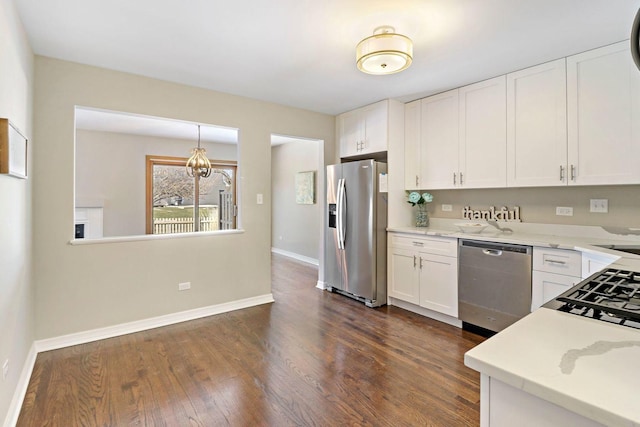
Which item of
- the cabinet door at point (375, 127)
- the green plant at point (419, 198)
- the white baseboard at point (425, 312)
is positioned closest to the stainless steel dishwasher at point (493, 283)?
the white baseboard at point (425, 312)

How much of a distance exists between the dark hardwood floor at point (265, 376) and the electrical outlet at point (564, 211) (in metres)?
1.38

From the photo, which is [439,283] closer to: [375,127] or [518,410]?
[375,127]

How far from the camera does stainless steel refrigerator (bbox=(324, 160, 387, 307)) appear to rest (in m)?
3.77

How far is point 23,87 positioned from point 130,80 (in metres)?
0.96

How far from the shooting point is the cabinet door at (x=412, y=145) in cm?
383

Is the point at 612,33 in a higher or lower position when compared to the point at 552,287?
higher

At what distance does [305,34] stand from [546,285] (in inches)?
106

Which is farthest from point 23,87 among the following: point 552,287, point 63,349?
point 552,287

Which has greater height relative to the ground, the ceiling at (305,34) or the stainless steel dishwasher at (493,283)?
the ceiling at (305,34)

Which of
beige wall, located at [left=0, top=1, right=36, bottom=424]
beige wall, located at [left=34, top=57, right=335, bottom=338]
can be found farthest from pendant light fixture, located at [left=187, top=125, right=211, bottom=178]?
beige wall, located at [left=0, top=1, right=36, bottom=424]

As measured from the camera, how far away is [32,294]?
2.58m

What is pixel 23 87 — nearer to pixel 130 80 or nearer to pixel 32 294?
pixel 130 80

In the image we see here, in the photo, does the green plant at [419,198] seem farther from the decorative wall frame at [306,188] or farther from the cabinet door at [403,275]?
the decorative wall frame at [306,188]

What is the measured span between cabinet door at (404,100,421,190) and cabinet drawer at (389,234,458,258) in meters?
0.66
